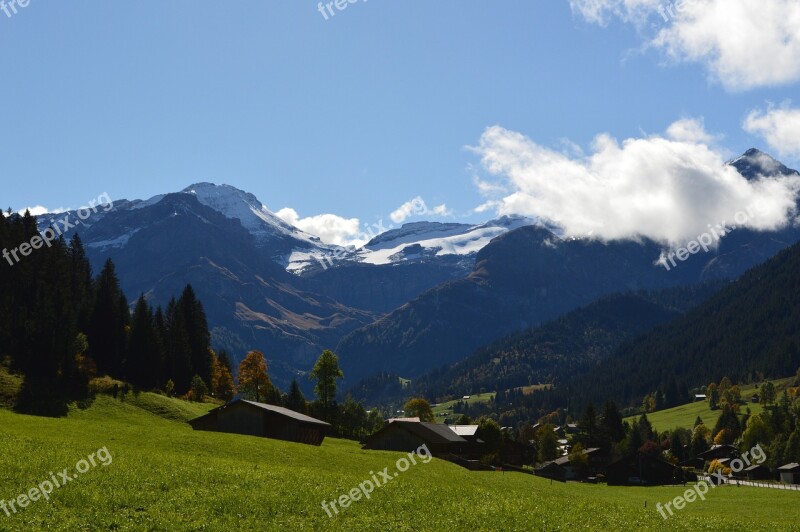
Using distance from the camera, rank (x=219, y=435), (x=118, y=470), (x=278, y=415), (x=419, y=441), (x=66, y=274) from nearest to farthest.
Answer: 1. (x=118, y=470)
2. (x=219, y=435)
3. (x=278, y=415)
4. (x=419, y=441)
5. (x=66, y=274)

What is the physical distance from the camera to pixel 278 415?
81000 millimetres

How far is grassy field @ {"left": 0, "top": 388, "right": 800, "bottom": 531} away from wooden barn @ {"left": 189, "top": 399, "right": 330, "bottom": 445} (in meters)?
13.8

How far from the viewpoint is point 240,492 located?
132 ft

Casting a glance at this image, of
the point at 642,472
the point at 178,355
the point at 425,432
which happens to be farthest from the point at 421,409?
the point at 425,432

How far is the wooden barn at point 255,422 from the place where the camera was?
80.4 meters

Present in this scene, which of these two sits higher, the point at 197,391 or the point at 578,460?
the point at 197,391

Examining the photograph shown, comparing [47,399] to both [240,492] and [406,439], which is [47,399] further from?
[240,492]

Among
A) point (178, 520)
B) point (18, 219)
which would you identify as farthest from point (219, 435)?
point (18, 219)

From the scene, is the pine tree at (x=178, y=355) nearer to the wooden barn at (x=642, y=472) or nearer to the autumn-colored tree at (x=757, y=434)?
the wooden barn at (x=642, y=472)

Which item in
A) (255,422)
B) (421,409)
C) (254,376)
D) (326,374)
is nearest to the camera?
(255,422)

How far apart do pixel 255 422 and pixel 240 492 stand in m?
41.2

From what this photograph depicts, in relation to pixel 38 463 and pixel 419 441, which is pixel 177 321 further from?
pixel 38 463

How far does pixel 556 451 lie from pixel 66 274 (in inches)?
4674

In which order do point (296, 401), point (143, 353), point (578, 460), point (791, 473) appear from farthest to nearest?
point (578, 460)
point (296, 401)
point (791, 473)
point (143, 353)
